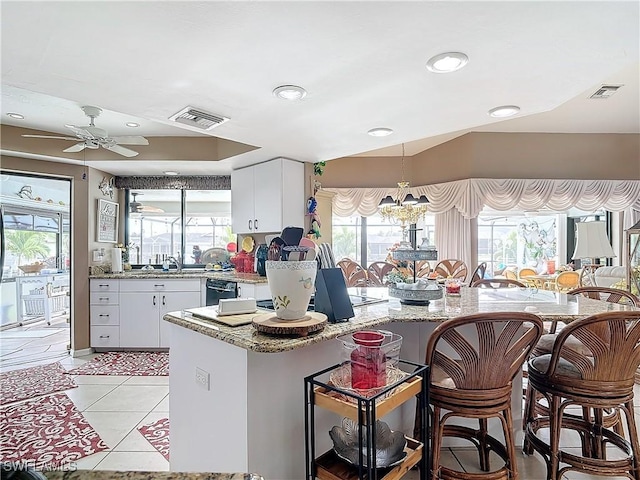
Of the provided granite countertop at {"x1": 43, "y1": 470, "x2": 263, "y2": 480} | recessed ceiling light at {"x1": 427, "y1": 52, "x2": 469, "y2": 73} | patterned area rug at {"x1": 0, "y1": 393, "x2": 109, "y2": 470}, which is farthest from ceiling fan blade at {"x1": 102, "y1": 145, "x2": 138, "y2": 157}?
granite countertop at {"x1": 43, "y1": 470, "x2": 263, "y2": 480}

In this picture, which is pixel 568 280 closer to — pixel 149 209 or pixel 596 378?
pixel 596 378

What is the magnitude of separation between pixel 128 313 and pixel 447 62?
444 centimetres

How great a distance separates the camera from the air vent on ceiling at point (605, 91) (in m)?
4.35

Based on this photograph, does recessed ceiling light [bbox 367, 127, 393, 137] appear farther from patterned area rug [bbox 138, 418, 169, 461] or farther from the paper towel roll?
→ the paper towel roll

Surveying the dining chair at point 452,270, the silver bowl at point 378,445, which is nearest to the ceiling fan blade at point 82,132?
the silver bowl at point 378,445

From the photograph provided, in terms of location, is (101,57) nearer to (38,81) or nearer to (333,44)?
(38,81)

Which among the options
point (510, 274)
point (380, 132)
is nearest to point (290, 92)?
point (380, 132)

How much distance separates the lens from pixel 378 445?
1536 millimetres

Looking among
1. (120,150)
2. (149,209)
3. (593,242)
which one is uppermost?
(120,150)

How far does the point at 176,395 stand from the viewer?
1882mm

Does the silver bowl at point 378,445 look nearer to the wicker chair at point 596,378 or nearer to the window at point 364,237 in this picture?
the wicker chair at point 596,378

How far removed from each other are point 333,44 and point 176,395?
1918 millimetres

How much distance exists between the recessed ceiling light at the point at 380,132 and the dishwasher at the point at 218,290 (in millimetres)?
2232

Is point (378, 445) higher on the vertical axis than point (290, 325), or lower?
lower
